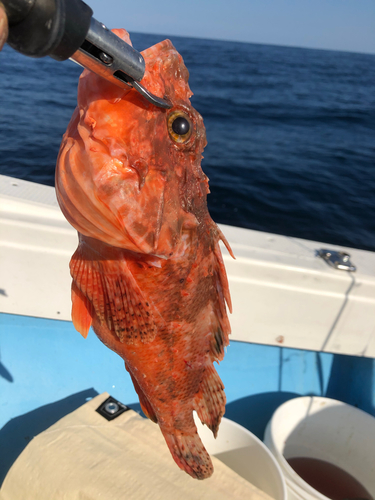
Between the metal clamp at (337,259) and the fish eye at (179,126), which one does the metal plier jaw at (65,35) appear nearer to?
the fish eye at (179,126)

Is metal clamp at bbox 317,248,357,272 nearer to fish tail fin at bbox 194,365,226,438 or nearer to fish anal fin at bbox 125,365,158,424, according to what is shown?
fish tail fin at bbox 194,365,226,438

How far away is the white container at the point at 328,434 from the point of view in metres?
3.04

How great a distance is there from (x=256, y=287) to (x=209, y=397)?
1211mm

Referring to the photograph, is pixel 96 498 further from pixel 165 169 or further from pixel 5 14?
pixel 5 14

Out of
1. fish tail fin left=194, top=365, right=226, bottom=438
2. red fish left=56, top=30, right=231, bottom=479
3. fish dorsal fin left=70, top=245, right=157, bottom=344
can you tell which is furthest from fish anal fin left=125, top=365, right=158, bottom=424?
fish dorsal fin left=70, top=245, right=157, bottom=344

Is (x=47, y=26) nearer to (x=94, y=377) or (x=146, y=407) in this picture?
Answer: (x=146, y=407)

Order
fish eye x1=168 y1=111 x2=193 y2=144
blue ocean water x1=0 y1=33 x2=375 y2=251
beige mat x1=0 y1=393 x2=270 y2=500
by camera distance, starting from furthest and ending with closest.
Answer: blue ocean water x1=0 y1=33 x2=375 y2=251, beige mat x1=0 y1=393 x2=270 y2=500, fish eye x1=168 y1=111 x2=193 y2=144

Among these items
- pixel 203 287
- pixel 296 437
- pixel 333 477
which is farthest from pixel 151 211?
pixel 333 477

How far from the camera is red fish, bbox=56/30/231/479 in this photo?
972 millimetres

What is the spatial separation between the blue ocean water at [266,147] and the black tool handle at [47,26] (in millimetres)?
8854

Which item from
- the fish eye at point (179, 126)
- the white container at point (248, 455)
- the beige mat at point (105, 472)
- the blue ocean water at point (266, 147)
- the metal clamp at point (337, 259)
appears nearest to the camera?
the fish eye at point (179, 126)

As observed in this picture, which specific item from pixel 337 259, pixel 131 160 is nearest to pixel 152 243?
pixel 131 160

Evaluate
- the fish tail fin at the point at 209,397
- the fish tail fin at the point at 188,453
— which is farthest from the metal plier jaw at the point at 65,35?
the fish tail fin at the point at 188,453

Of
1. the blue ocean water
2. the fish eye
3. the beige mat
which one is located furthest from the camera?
the blue ocean water
